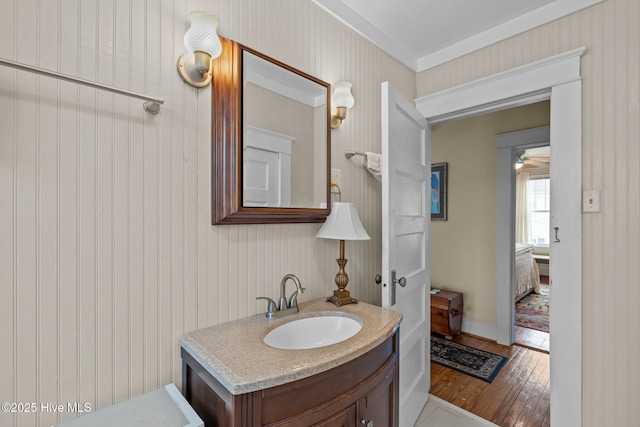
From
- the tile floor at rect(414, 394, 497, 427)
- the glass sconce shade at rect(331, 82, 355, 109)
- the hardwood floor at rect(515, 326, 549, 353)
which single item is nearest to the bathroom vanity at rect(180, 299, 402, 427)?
the tile floor at rect(414, 394, 497, 427)

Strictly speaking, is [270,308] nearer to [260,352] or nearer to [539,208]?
[260,352]

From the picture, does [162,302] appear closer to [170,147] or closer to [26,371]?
[26,371]

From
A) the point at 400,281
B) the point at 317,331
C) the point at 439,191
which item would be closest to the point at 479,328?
the point at 439,191

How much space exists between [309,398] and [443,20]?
7.15 feet

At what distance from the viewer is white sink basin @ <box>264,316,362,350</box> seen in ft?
4.23

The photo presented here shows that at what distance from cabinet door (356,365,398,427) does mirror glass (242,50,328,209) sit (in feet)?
2.78

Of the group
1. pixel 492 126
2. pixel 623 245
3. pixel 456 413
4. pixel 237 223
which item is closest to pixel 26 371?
pixel 237 223

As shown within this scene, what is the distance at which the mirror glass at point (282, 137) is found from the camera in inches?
51.1

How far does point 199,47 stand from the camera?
108cm

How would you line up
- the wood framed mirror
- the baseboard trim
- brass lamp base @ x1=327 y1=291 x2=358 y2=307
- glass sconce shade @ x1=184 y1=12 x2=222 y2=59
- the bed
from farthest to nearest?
the bed
the baseboard trim
brass lamp base @ x1=327 y1=291 x2=358 y2=307
the wood framed mirror
glass sconce shade @ x1=184 y1=12 x2=222 y2=59

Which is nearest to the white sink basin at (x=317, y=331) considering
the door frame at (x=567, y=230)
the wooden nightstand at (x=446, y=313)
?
the door frame at (x=567, y=230)

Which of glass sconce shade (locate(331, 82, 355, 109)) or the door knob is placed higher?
glass sconce shade (locate(331, 82, 355, 109))

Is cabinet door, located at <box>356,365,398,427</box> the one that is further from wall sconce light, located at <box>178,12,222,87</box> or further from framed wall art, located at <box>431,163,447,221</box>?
framed wall art, located at <box>431,163,447,221</box>

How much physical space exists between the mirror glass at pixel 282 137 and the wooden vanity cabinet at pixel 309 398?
682mm
